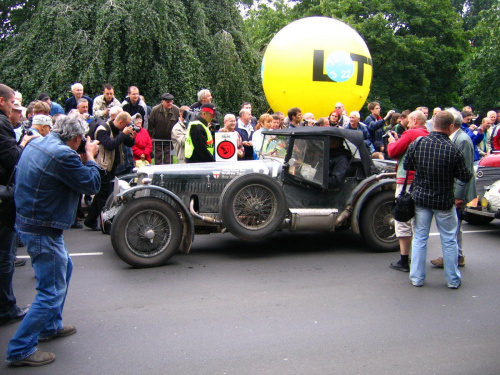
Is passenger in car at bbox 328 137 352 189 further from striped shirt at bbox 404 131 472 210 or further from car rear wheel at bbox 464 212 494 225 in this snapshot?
car rear wheel at bbox 464 212 494 225

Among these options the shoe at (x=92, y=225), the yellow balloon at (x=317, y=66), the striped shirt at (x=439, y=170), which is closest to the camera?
the striped shirt at (x=439, y=170)

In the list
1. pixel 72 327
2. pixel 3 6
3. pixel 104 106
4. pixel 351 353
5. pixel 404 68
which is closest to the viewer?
pixel 351 353

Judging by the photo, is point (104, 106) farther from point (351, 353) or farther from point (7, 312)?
point (351, 353)

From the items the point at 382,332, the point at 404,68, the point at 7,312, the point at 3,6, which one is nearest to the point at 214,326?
the point at 382,332

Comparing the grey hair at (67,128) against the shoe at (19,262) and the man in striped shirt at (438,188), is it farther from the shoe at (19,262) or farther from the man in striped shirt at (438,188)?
the man in striped shirt at (438,188)

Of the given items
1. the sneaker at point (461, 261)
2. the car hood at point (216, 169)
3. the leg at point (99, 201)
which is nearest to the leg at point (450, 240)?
the sneaker at point (461, 261)

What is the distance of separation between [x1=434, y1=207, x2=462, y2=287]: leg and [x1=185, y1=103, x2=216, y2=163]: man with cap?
351 centimetres

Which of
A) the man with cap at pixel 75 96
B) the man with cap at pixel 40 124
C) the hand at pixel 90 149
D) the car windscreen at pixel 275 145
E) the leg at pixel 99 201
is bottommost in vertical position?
the leg at pixel 99 201

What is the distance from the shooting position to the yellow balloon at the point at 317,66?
39.5ft

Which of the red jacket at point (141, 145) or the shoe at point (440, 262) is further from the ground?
the red jacket at point (141, 145)

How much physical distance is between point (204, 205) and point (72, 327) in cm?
A: 272

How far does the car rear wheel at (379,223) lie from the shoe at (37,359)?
4299 millimetres

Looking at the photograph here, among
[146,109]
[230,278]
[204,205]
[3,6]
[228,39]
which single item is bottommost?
[230,278]

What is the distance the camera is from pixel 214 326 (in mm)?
4535
